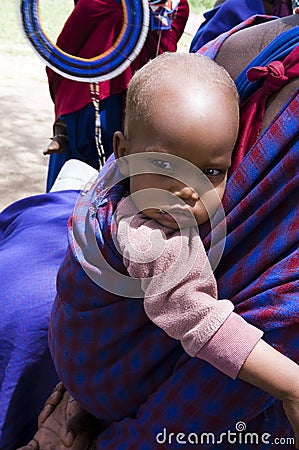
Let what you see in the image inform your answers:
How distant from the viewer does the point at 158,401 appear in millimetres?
1093

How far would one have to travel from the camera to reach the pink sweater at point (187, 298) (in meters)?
0.92

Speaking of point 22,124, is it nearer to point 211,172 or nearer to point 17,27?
point 17,27

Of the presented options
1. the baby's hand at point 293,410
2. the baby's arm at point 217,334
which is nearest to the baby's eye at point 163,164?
the baby's arm at point 217,334

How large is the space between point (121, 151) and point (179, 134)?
0.48 feet

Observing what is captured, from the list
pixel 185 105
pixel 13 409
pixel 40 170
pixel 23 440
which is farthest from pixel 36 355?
pixel 40 170

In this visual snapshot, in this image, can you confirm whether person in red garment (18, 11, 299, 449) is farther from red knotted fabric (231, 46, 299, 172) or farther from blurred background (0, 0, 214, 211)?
blurred background (0, 0, 214, 211)

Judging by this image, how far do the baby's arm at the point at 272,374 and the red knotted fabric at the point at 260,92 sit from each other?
13.0 inches

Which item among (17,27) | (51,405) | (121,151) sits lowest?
(17,27)

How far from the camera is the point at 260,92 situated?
1.06 metres

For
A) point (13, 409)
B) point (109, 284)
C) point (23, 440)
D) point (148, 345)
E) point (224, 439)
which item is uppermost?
point (109, 284)

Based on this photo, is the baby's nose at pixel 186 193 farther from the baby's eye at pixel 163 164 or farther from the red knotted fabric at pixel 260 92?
the red knotted fabric at pixel 260 92

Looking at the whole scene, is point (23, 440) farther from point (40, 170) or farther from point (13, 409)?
point (40, 170)

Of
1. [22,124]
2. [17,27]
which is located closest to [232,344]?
[22,124]

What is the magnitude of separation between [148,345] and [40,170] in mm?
3717
